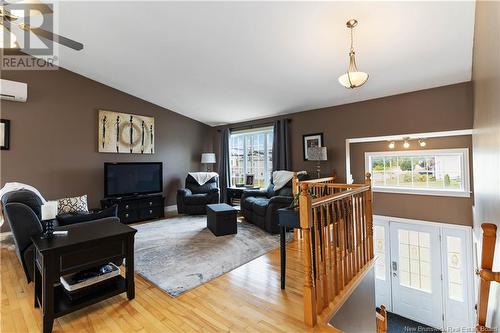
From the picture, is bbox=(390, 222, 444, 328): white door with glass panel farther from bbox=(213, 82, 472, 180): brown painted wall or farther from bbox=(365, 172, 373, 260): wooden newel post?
bbox=(365, 172, 373, 260): wooden newel post

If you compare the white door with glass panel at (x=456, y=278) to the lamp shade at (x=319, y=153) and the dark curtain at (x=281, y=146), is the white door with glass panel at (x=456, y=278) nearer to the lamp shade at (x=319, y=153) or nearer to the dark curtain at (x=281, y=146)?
the lamp shade at (x=319, y=153)

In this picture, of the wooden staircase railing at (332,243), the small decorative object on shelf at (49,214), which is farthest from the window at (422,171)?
the small decorative object on shelf at (49,214)

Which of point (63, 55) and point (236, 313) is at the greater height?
point (63, 55)

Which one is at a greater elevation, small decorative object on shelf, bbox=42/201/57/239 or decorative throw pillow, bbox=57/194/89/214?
small decorative object on shelf, bbox=42/201/57/239

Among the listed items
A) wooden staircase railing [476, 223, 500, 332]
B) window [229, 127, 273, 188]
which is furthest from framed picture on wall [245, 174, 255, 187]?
wooden staircase railing [476, 223, 500, 332]

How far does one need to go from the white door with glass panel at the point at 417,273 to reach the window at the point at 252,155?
9.97 ft

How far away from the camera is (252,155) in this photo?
645 centimetres

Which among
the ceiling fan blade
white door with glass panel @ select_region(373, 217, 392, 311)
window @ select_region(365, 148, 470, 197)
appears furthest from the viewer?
A: white door with glass panel @ select_region(373, 217, 392, 311)

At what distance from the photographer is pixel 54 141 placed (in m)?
4.42

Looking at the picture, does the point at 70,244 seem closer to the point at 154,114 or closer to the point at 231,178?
the point at 154,114

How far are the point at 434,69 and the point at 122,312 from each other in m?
4.58

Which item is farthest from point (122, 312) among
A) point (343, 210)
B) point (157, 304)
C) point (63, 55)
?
point (63, 55)

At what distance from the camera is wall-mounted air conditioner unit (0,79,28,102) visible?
3723mm

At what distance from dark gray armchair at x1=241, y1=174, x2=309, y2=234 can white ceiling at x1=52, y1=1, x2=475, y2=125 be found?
6.11 feet
